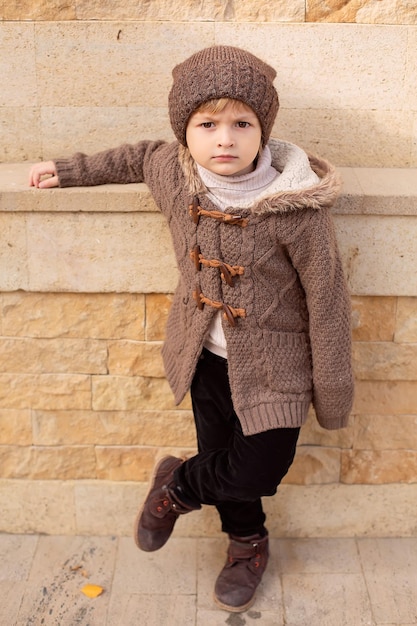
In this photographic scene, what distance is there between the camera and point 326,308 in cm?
251

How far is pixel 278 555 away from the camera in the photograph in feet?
10.7

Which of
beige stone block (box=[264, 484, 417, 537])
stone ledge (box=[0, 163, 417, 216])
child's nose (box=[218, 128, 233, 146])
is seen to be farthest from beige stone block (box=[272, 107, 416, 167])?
beige stone block (box=[264, 484, 417, 537])

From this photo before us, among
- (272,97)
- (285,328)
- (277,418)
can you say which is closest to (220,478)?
(277,418)

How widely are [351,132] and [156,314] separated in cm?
95

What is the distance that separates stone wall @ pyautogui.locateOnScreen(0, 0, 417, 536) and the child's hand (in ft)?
0.11

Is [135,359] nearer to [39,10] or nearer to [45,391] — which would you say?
[45,391]

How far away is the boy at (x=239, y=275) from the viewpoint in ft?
7.82

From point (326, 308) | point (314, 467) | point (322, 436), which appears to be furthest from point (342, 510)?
point (326, 308)

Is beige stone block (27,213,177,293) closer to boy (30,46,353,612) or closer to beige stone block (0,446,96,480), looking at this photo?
boy (30,46,353,612)

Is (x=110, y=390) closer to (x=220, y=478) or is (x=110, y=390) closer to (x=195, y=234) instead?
(x=220, y=478)

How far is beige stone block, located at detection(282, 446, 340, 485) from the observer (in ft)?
10.6

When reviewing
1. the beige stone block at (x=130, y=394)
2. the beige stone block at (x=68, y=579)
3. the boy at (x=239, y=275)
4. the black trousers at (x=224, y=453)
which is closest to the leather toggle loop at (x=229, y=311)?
the boy at (x=239, y=275)

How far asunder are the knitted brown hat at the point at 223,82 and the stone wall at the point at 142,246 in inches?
19.8

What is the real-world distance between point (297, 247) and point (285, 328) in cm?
28
